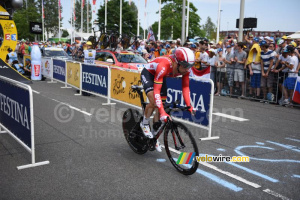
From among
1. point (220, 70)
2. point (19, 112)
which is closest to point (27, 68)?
point (220, 70)

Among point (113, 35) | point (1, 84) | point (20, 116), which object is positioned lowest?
point (20, 116)

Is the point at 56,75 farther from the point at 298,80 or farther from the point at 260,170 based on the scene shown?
the point at 260,170

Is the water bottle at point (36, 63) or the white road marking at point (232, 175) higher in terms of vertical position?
the water bottle at point (36, 63)

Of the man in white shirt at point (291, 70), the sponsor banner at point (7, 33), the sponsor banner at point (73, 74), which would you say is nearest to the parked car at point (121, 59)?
the sponsor banner at point (73, 74)

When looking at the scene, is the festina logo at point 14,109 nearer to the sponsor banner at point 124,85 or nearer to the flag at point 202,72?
the sponsor banner at point 124,85

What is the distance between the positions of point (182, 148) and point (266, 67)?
8.29 metres

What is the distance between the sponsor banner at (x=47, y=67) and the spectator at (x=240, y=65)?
385 inches

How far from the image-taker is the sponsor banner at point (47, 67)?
53.6ft

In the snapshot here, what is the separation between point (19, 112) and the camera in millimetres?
5148

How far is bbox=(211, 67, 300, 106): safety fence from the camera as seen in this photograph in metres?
11.1

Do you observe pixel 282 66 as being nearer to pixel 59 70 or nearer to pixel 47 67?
pixel 59 70

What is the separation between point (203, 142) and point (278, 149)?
60.3 inches

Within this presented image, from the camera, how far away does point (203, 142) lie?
6457 mm

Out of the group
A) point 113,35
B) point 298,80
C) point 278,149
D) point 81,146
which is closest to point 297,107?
point 298,80
